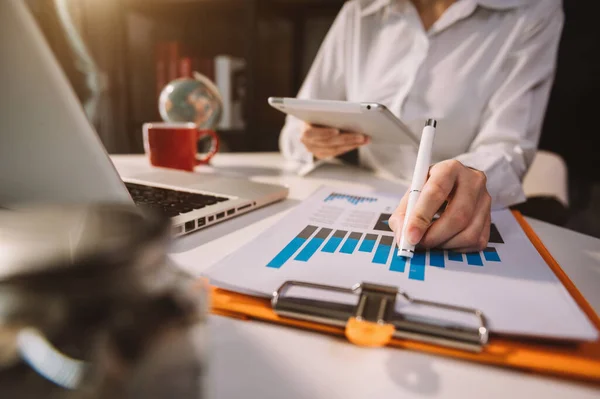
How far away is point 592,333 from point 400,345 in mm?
117

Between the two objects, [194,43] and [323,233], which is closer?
[323,233]

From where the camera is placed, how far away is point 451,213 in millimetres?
395

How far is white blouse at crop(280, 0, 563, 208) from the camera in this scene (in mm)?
847

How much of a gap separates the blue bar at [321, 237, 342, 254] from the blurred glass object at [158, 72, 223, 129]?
666 millimetres

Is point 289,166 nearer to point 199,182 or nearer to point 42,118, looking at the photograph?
point 199,182

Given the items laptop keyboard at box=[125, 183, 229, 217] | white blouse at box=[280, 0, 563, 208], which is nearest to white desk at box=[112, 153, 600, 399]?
laptop keyboard at box=[125, 183, 229, 217]

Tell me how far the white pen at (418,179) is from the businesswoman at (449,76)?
11.2 inches

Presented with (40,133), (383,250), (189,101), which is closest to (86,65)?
(189,101)

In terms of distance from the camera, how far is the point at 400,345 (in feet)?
0.84

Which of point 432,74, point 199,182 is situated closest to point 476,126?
point 432,74

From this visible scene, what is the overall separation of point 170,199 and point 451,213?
34 cm

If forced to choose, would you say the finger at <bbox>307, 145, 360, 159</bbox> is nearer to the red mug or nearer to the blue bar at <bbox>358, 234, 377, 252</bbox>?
the red mug

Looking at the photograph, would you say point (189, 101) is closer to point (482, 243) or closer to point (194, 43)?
point (482, 243)

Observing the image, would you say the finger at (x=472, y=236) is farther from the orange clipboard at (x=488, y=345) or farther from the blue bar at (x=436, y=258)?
the orange clipboard at (x=488, y=345)
